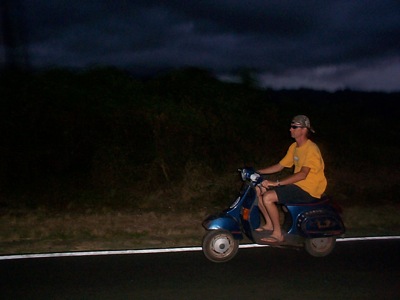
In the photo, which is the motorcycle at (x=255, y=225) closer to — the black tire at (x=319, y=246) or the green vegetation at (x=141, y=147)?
the black tire at (x=319, y=246)

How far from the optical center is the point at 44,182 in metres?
11.9

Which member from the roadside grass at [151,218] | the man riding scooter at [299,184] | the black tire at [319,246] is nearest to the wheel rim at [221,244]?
the man riding scooter at [299,184]

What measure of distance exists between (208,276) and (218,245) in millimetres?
553

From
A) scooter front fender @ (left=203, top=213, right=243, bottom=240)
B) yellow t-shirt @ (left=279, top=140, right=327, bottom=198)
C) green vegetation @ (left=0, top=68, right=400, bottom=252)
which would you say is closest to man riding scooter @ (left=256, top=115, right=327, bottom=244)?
yellow t-shirt @ (left=279, top=140, right=327, bottom=198)

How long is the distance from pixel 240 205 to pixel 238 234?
384mm

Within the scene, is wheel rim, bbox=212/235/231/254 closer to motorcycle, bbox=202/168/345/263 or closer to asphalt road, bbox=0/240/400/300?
motorcycle, bbox=202/168/345/263

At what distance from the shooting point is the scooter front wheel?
6426mm

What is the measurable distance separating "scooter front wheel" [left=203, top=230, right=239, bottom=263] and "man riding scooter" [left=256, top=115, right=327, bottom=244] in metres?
0.46

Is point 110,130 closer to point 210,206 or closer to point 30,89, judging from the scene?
point 30,89

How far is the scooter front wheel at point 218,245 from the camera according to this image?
21.1 feet

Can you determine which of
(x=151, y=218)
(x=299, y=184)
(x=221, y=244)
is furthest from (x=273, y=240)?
(x=151, y=218)

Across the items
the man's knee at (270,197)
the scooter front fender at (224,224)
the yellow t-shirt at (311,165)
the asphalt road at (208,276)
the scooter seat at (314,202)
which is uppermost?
the yellow t-shirt at (311,165)

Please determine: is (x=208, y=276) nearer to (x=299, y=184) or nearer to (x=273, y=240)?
(x=273, y=240)

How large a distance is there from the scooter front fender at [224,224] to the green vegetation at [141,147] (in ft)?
11.1
